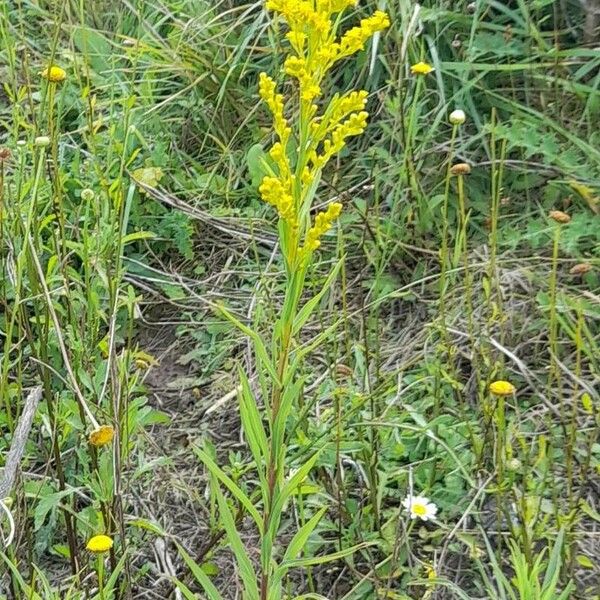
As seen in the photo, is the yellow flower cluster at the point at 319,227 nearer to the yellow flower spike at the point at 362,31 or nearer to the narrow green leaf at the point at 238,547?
the yellow flower spike at the point at 362,31

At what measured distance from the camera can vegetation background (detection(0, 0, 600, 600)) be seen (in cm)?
149

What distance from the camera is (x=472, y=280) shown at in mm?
1960

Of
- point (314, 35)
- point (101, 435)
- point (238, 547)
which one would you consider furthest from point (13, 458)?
point (314, 35)

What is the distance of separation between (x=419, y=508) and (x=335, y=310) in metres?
0.40

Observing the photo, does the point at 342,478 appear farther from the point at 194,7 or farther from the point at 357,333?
the point at 194,7

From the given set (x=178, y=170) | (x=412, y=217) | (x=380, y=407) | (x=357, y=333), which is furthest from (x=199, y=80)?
(x=380, y=407)

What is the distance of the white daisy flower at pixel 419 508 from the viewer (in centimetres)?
152

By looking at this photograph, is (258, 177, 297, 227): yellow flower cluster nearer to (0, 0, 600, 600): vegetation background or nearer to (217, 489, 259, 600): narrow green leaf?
(0, 0, 600, 600): vegetation background

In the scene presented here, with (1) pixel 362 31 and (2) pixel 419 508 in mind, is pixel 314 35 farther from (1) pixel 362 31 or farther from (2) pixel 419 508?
(2) pixel 419 508

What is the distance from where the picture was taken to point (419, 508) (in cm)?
153

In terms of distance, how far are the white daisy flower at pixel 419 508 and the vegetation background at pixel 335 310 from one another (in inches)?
1.5

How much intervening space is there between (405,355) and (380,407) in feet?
0.69

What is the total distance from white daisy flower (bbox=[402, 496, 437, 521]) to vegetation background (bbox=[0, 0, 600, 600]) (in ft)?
0.13

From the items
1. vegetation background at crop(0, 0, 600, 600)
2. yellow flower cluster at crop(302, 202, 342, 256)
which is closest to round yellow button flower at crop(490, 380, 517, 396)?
vegetation background at crop(0, 0, 600, 600)
